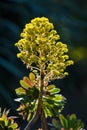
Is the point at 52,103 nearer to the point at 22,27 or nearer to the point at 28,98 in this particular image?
the point at 28,98

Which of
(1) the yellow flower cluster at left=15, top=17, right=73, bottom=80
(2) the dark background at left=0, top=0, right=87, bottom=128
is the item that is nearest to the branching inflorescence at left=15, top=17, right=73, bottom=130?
(1) the yellow flower cluster at left=15, top=17, right=73, bottom=80

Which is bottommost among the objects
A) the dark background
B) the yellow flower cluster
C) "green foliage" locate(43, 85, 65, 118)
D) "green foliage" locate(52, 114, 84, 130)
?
"green foliage" locate(52, 114, 84, 130)

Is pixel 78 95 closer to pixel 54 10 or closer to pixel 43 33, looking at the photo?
pixel 54 10

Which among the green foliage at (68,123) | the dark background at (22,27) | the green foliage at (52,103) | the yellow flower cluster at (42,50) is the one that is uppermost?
the dark background at (22,27)

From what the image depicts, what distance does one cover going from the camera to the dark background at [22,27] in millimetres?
4648

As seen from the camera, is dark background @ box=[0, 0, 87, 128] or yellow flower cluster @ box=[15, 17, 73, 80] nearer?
yellow flower cluster @ box=[15, 17, 73, 80]

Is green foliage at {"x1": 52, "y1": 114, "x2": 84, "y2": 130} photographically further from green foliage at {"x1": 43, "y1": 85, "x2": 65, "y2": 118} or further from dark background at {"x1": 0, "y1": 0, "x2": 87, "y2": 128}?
dark background at {"x1": 0, "y1": 0, "x2": 87, "y2": 128}

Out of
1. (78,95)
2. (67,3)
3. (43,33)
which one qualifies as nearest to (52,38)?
(43,33)

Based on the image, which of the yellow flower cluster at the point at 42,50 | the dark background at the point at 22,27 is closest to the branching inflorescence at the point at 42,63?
the yellow flower cluster at the point at 42,50

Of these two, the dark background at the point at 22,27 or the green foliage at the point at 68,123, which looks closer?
the green foliage at the point at 68,123

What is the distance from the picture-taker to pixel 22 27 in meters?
4.91

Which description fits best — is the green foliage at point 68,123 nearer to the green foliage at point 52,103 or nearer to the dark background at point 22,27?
the green foliage at point 52,103

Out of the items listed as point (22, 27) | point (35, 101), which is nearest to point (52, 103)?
point (35, 101)

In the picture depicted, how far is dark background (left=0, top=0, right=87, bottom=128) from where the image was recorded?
4.65 m
